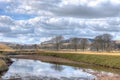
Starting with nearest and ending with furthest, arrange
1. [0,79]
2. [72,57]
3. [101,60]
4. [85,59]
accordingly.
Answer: [0,79] → [101,60] → [85,59] → [72,57]

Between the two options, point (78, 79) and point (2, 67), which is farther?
point (2, 67)

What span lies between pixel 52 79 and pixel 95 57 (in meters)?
57.1

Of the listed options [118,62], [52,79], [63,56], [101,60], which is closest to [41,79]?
[52,79]

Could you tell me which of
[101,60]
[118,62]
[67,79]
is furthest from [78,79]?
[101,60]

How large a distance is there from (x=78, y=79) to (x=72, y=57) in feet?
251

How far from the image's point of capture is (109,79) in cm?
5488

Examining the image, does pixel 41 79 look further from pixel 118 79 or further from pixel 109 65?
pixel 109 65

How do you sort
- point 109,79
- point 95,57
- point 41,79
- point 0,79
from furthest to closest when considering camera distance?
point 95,57 → point 109,79 → point 41,79 → point 0,79

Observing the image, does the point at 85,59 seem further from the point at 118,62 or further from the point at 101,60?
the point at 118,62

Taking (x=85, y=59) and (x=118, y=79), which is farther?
(x=85, y=59)

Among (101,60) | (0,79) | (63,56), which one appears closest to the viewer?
(0,79)

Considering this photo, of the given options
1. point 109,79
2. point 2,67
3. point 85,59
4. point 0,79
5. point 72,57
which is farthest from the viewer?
point 72,57

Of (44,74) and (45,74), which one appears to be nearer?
(44,74)

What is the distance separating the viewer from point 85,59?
11388 cm
